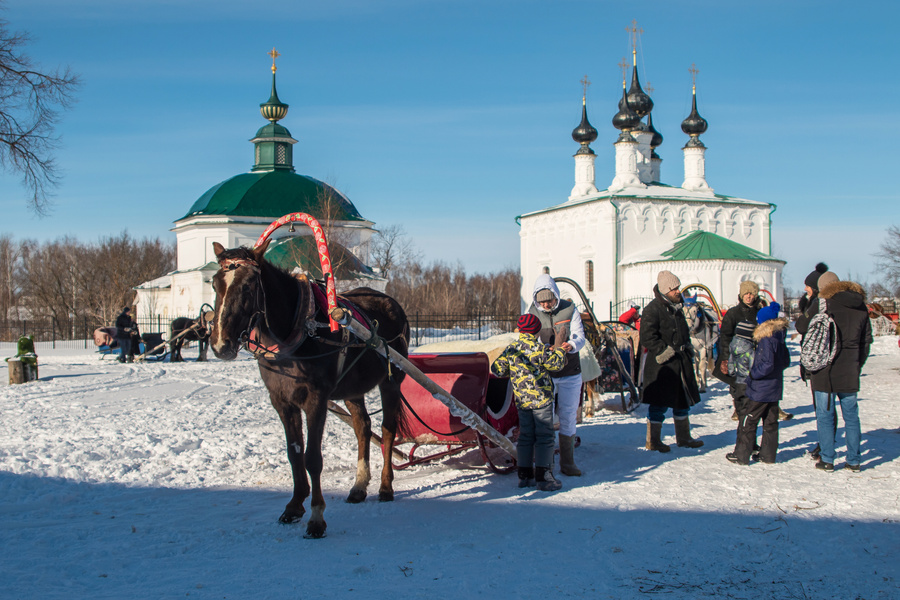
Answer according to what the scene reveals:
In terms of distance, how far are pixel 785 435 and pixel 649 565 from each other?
17.5 ft

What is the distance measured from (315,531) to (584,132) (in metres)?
41.3

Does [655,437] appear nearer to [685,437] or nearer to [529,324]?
[685,437]

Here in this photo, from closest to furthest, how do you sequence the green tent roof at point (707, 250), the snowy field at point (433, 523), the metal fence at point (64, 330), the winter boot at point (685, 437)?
1. the snowy field at point (433, 523)
2. the winter boot at point (685, 437)
3. the metal fence at point (64, 330)
4. the green tent roof at point (707, 250)

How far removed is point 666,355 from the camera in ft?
26.3

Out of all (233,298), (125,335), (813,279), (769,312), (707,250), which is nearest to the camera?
(233,298)

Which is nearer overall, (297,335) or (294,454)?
(297,335)

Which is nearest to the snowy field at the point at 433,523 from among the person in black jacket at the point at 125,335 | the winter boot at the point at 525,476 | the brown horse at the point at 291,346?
the winter boot at the point at 525,476

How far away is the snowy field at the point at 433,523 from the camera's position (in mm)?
4352

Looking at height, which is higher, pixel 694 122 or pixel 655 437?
pixel 694 122

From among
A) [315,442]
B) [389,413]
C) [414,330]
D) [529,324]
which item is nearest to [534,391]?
[529,324]

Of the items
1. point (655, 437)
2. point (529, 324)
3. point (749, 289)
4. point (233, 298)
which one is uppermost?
point (749, 289)

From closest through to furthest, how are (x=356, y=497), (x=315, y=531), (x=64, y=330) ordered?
(x=315, y=531)
(x=356, y=497)
(x=64, y=330)

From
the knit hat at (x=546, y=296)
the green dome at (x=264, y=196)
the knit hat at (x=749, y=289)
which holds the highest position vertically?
the green dome at (x=264, y=196)

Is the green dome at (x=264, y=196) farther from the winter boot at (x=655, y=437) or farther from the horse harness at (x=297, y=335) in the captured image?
the horse harness at (x=297, y=335)
